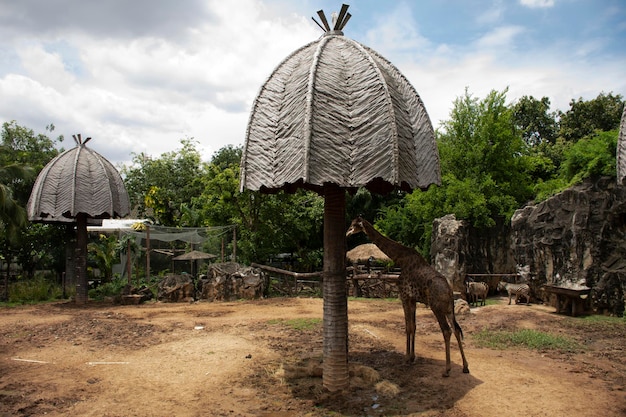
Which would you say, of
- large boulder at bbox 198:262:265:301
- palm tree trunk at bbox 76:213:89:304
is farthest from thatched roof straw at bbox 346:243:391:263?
palm tree trunk at bbox 76:213:89:304

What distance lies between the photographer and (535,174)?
23219mm

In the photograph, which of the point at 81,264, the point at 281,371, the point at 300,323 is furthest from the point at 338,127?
the point at 81,264

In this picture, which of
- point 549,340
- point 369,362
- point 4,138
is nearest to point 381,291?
point 549,340

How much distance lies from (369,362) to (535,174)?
19.5 meters

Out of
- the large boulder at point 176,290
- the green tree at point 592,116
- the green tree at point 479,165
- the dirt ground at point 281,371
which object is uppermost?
the green tree at point 592,116

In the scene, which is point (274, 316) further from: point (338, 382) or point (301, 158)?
point (301, 158)

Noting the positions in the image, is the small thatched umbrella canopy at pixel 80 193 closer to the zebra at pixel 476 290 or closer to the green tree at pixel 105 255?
the green tree at pixel 105 255

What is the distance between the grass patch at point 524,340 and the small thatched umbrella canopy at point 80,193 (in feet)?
37.1

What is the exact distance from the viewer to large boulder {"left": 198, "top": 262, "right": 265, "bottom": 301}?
1599 cm

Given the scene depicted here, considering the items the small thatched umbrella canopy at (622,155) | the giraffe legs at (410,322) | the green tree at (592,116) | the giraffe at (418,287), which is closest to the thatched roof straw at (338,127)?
the giraffe at (418,287)

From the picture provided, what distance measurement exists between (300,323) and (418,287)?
459 centimetres

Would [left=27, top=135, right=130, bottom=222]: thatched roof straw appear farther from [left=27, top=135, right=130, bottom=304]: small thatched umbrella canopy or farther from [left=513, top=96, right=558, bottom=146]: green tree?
[left=513, top=96, right=558, bottom=146]: green tree

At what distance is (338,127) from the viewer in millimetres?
5215

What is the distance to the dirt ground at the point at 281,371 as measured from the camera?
5.46 metres
